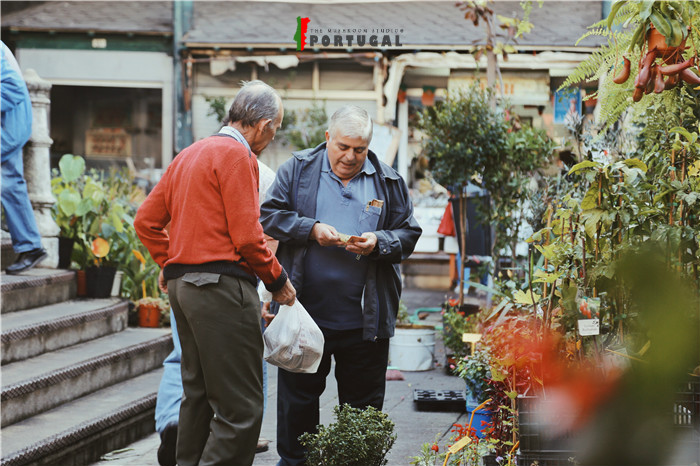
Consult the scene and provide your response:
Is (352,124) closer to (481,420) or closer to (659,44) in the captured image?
(659,44)

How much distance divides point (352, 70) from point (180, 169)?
10723mm

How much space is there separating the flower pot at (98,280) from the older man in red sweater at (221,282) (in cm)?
373

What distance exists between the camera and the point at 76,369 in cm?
518

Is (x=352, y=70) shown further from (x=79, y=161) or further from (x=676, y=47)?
(x=676, y=47)

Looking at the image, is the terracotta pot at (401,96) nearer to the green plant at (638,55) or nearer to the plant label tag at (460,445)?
the green plant at (638,55)

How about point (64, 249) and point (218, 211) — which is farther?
point (64, 249)

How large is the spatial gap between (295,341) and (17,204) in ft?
11.5

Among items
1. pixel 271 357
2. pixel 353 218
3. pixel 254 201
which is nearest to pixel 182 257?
pixel 254 201

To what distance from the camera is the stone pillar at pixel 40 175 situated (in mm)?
6836

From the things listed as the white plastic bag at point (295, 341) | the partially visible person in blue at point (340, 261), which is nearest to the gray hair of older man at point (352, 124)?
the partially visible person in blue at point (340, 261)

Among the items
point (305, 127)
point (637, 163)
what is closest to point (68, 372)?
point (637, 163)

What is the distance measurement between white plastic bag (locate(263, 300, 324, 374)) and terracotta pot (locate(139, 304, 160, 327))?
143 inches

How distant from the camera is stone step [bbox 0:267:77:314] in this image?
579 cm

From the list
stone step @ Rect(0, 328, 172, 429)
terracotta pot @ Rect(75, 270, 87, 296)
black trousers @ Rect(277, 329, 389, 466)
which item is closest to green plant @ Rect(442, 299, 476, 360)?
stone step @ Rect(0, 328, 172, 429)
